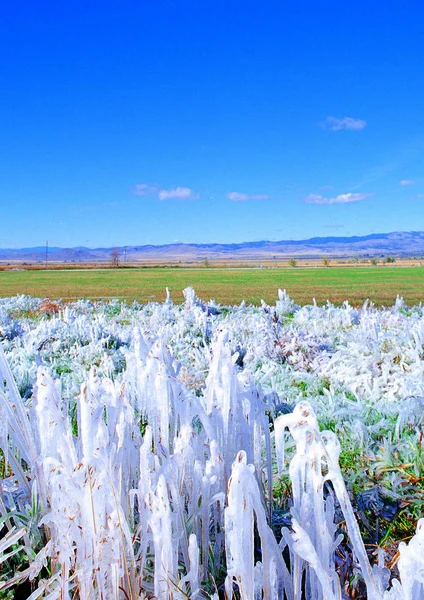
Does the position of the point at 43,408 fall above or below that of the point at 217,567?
above

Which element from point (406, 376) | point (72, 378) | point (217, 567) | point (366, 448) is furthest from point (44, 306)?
point (217, 567)

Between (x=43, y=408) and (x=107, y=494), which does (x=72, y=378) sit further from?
(x=107, y=494)

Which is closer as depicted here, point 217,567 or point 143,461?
point 143,461

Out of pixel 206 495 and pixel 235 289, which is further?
pixel 235 289

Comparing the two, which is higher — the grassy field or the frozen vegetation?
the frozen vegetation

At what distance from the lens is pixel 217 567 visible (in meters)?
1.74

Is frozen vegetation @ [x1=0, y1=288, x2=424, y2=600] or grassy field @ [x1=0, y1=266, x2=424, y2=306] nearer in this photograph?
frozen vegetation @ [x1=0, y1=288, x2=424, y2=600]

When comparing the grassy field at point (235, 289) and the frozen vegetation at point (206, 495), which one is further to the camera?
the grassy field at point (235, 289)

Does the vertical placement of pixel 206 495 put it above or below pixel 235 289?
above

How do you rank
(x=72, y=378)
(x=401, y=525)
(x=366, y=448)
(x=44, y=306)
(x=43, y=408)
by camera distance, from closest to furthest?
(x=43, y=408) < (x=401, y=525) < (x=366, y=448) < (x=72, y=378) < (x=44, y=306)

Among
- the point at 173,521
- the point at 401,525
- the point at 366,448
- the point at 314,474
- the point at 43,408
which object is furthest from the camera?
the point at 366,448

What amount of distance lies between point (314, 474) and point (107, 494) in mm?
592

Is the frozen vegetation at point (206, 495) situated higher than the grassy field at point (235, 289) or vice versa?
the frozen vegetation at point (206, 495)

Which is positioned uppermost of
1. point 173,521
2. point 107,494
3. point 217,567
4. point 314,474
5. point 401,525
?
point 314,474
